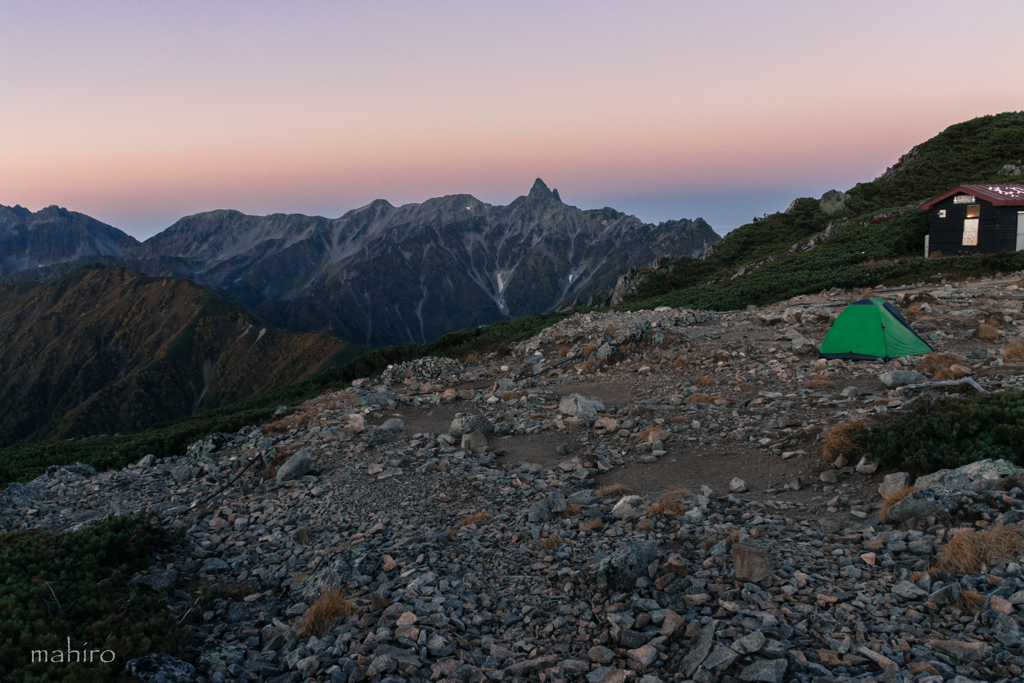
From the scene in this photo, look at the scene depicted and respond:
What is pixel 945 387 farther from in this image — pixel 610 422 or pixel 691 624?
pixel 691 624

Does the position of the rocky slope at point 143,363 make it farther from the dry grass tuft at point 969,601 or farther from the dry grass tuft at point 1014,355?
the dry grass tuft at point 969,601

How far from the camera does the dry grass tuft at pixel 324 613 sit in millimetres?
5910

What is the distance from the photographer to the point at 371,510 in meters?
Answer: 9.16

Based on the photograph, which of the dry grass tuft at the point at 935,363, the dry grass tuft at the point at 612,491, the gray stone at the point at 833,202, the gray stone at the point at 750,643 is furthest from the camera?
the gray stone at the point at 833,202

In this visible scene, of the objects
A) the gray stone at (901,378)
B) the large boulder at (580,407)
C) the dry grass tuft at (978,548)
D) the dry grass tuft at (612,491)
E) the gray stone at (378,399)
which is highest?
the gray stone at (901,378)

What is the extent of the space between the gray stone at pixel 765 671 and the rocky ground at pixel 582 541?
0.02m

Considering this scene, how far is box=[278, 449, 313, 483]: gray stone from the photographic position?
37.0ft

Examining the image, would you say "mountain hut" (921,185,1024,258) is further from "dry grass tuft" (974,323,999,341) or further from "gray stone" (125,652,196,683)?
"gray stone" (125,652,196,683)

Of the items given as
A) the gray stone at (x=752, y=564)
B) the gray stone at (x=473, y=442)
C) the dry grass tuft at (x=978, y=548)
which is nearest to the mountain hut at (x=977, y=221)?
the gray stone at (x=473, y=442)

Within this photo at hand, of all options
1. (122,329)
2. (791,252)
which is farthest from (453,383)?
(122,329)

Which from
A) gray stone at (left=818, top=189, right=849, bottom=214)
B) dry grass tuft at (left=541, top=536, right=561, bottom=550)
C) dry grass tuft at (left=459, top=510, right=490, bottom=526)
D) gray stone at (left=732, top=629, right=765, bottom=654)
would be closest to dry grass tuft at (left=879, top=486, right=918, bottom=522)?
gray stone at (left=732, top=629, right=765, bottom=654)

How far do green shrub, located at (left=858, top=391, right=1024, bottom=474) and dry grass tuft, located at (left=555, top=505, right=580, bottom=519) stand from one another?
15.5ft

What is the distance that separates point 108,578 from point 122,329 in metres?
231

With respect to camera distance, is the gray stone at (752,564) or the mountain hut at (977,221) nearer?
the gray stone at (752,564)
